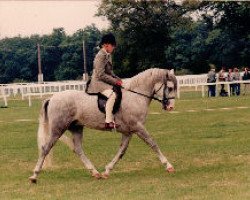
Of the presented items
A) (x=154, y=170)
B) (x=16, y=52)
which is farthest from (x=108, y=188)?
(x=16, y=52)

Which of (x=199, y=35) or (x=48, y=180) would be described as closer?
(x=48, y=180)

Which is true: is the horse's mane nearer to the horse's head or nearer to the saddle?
the horse's head

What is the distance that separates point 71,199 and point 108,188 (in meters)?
1.16

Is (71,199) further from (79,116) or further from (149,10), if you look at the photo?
(149,10)

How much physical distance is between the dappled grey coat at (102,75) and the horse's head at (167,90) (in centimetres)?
88

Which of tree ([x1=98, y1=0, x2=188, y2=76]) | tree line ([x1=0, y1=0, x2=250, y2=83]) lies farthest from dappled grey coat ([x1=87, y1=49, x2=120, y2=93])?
tree ([x1=98, y1=0, x2=188, y2=76])

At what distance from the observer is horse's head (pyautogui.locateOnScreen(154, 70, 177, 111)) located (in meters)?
12.9

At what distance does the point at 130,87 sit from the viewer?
1285 centimetres

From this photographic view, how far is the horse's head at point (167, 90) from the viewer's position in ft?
42.2

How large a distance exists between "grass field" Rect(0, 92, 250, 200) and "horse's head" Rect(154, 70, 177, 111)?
4.39 ft

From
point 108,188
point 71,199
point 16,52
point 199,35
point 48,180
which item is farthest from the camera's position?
point 16,52

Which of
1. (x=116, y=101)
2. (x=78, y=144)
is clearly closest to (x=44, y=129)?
(x=78, y=144)

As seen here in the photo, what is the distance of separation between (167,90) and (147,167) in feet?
5.64

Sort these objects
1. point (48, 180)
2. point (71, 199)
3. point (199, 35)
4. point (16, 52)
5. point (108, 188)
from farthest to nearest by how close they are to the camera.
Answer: point (16, 52), point (199, 35), point (48, 180), point (108, 188), point (71, 199)
